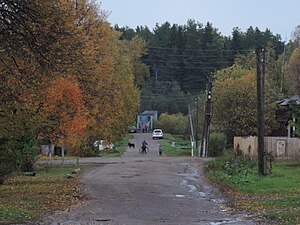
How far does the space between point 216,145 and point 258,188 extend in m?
34.9

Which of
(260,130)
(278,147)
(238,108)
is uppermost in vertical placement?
(238,108)

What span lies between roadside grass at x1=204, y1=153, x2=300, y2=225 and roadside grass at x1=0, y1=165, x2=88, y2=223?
5792 mm

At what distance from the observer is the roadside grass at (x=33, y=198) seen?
645 inches

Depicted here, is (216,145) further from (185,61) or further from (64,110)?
(185,61)

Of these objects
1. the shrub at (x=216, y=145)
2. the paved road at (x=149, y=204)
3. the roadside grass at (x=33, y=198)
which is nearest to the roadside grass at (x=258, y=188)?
the paved road at (x=149, y=204)

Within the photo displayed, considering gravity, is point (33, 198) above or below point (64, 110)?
below

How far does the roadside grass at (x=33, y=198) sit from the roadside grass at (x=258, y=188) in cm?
579

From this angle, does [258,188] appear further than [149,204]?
Yes

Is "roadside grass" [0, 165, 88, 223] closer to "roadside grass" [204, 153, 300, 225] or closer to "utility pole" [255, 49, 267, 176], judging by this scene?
"roadside grass" [204, 153, 300, 225]

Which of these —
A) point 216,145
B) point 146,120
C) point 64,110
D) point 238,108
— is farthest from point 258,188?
point 146,120

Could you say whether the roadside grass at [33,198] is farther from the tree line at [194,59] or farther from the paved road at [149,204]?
the tree line at [194,59]

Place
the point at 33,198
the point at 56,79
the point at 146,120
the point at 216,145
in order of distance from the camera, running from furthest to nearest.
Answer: the point at 146,120 → the point at 216,145 → the point at 56,79 → the point at 33,198

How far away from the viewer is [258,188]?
80.4 feet

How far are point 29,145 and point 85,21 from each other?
1352cm
